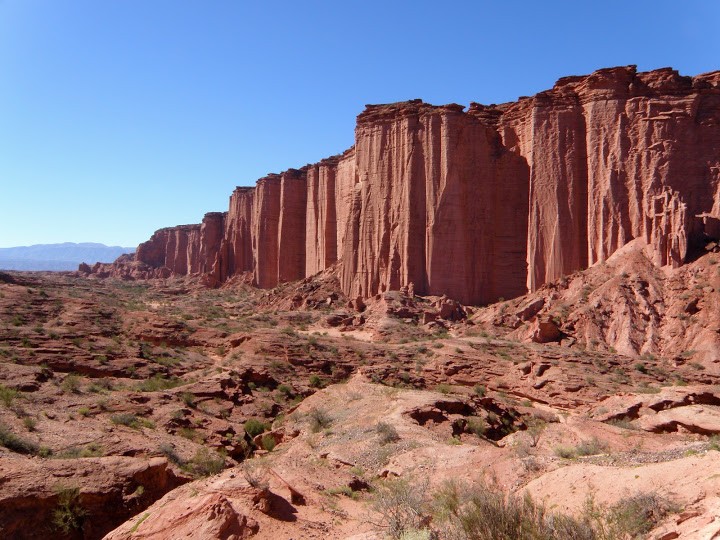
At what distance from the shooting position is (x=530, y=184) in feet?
108

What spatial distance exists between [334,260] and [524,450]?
3938 centimetres

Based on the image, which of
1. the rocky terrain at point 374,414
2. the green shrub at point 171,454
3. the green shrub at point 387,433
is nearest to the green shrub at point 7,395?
the rocky terrain at point 374,414

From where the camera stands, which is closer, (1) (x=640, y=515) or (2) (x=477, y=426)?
(1) (x=640, y=515)

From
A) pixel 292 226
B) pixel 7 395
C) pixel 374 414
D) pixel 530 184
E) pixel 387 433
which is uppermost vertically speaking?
pixel 530 184

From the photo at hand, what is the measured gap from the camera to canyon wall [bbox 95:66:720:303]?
92.5ft

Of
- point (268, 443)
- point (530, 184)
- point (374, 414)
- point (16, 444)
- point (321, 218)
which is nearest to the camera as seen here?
point (16, 444)

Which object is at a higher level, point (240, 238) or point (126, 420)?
point (240, 238)

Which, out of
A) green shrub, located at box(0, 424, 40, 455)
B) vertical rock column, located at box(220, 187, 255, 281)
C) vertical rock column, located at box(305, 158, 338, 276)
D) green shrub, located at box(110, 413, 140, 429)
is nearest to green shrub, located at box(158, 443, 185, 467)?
green shrub, located at box(110, 413, 140, 429)

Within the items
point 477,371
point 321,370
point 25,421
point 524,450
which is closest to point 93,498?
point 25,421

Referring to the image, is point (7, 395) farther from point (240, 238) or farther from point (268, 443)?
point (240, 238)

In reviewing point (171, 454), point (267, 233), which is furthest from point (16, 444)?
point (267, 233)

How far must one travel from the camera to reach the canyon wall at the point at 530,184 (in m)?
28.2

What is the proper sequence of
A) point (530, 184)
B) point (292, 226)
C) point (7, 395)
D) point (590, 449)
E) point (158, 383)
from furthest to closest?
1. point (292, 226)
2. point (530, 184)
3. point (158, 383)
4. point (7, 395)
5. point (590, 449)

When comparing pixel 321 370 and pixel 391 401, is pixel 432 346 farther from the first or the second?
pixel 391 401
